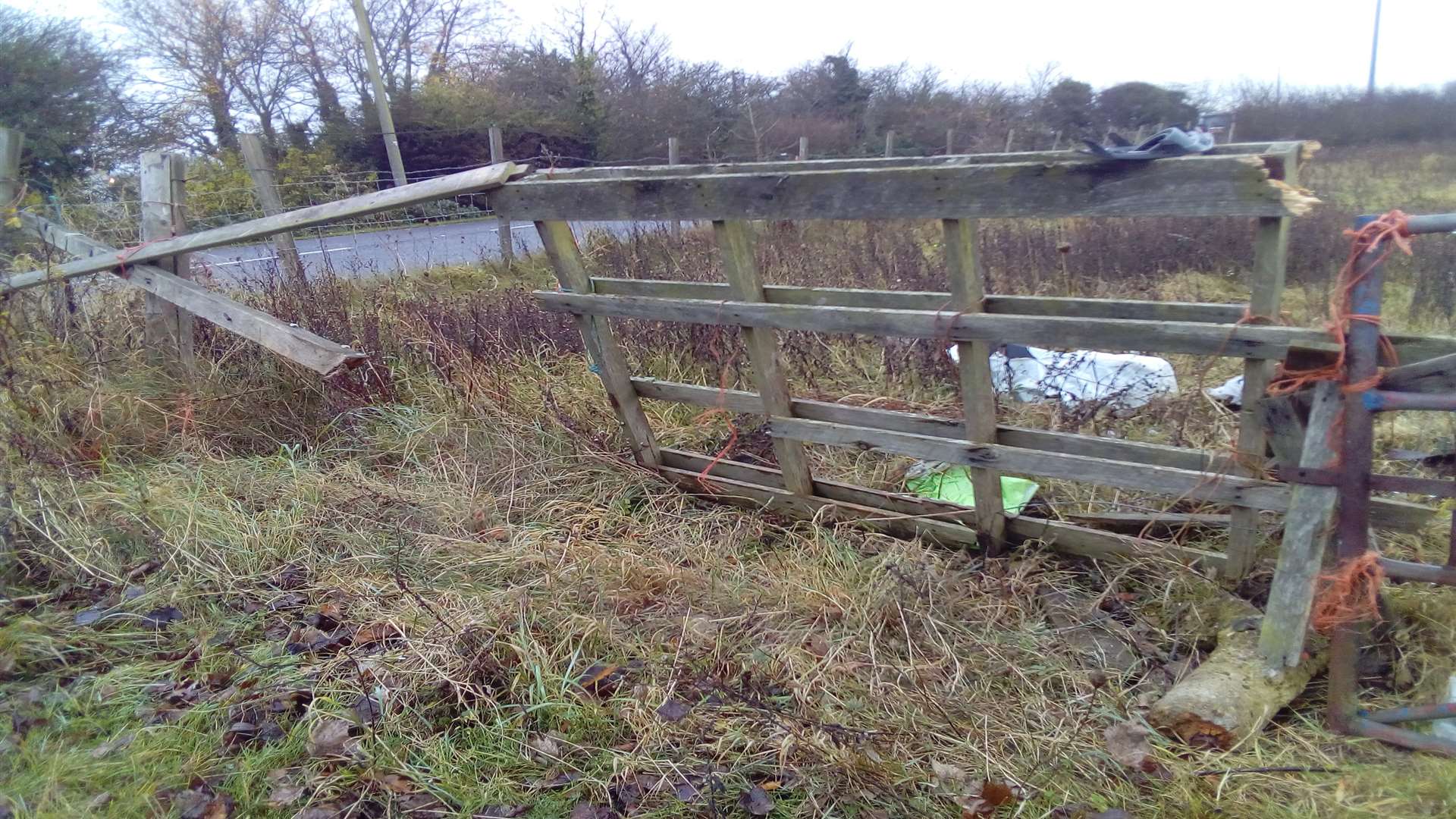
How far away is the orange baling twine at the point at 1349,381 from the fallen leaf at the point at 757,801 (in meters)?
1.72

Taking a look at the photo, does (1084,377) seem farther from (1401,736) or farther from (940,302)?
(1401,736)

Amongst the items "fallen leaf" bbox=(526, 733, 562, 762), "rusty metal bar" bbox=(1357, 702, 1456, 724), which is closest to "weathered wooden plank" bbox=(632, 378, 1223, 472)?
"rusty metal bar" bbox=(1357, 702, 1456, 724)

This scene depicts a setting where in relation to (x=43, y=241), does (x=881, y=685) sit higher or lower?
lower

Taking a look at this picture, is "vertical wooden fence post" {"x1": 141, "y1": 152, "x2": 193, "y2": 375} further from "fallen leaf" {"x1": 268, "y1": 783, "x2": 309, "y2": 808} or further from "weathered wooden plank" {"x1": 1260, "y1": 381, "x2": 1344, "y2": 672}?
"weathered wooden plank" {"x1": 1260, "y1": 381, "x2": 1344, "y2": 672}

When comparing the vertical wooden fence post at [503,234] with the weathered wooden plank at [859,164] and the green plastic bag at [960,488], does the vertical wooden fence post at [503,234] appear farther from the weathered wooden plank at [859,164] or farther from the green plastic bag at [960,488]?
the green plastic bag at [960,488]

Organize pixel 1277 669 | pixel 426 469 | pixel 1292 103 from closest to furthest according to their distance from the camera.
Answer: pixel 1277 669 → pixel 426 469 → pixel 1292 103

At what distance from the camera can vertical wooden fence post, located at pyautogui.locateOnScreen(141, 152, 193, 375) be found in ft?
18.9

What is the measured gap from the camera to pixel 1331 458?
2621 mm

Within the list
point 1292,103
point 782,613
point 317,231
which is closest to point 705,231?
point 317,231

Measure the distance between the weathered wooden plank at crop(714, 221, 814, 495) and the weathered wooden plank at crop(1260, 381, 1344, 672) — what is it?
1.91 meters

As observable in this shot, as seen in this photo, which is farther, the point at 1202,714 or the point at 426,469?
the point at 426,469

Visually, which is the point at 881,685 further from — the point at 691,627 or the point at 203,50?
the point at 203,50

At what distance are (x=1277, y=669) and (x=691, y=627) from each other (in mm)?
1928

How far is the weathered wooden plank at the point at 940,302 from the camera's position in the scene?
334 cm
